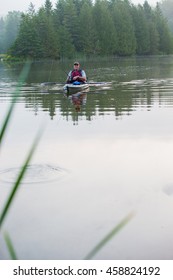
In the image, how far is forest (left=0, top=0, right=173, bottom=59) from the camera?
87.6m

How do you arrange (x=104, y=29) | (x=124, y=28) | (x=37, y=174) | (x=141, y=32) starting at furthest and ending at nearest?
(x=141, y=32) → (x=124, y=28) → (x=104, y=29) → (x=37, y=174)

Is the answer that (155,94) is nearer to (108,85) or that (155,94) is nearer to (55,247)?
(108,85)

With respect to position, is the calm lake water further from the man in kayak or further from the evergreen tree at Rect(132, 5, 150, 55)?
the evergreen tree at Rect(132, 5, 150, 55)

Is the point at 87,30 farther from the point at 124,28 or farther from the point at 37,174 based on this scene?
the point at 37,174

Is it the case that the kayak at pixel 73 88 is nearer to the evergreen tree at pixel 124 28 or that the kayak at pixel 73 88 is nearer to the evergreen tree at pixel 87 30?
the evergreen tree at pixel 87 30

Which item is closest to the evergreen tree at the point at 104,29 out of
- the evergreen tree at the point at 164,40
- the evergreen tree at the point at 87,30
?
the evergreen tree at the point at 87,30

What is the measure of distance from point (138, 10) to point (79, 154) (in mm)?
111383

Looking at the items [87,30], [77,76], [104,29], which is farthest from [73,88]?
[104,29]

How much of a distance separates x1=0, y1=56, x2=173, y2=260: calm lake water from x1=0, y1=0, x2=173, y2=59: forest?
66.4 m

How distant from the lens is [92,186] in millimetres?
9016

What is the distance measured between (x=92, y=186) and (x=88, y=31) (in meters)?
93.6

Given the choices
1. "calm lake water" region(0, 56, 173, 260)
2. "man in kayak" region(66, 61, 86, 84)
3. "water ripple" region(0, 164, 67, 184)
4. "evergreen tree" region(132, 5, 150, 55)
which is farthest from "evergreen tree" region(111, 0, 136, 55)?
"water ripple" region(0, 164, 67, 184)

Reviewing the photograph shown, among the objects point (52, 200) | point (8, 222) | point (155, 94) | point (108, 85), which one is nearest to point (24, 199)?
point (52, 200)

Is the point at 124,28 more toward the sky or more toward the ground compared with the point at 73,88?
more toward the sky
